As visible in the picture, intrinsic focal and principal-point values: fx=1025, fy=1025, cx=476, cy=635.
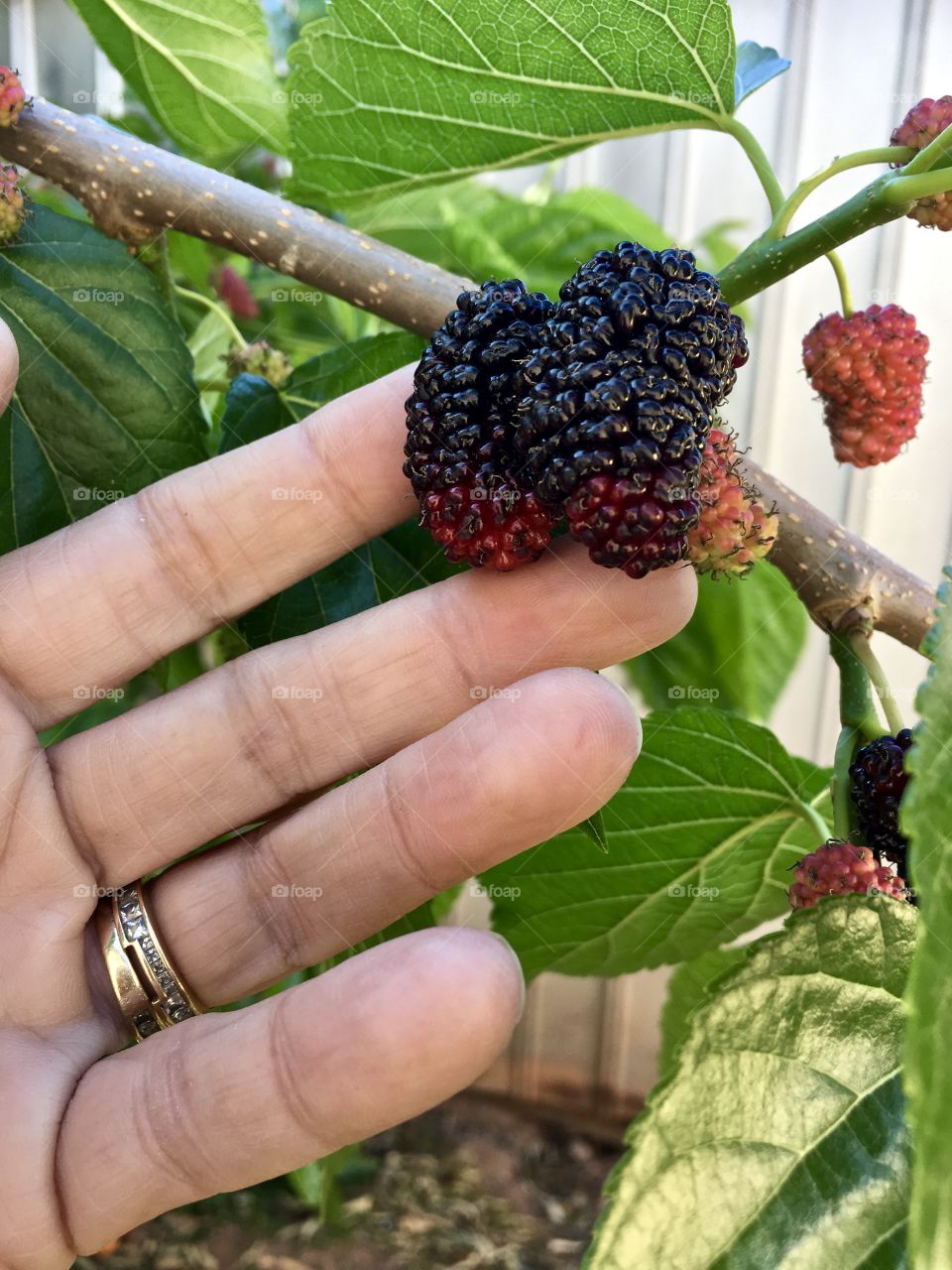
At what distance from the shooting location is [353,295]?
0.69m

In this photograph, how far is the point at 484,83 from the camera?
70cm

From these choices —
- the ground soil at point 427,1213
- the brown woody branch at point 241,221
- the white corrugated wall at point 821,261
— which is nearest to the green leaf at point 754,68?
the brown woody branch at point 241,221

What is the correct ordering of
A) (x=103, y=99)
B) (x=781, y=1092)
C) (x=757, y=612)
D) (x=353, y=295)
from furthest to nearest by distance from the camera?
(x=103, y=99)
(x=757, y=612)
(x=353, y=295)
(x=781, y=1092)

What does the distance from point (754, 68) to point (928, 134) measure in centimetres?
19

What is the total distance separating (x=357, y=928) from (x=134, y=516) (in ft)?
1.03

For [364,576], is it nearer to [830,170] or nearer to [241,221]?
[241,221]

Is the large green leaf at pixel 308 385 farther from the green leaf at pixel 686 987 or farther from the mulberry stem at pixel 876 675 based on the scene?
the green leaf at pixel 686 987

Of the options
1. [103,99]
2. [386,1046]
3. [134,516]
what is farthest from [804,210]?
[386,1046]

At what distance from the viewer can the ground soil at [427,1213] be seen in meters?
1.66

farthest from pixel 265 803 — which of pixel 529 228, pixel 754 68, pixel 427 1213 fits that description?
pixel 427 1213

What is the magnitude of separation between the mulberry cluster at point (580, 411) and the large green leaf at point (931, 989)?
215 mm

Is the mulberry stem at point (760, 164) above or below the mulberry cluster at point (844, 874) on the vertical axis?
above

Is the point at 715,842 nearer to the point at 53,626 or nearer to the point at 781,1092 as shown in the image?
the point at 781,1092

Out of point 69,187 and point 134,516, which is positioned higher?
point 69,187
